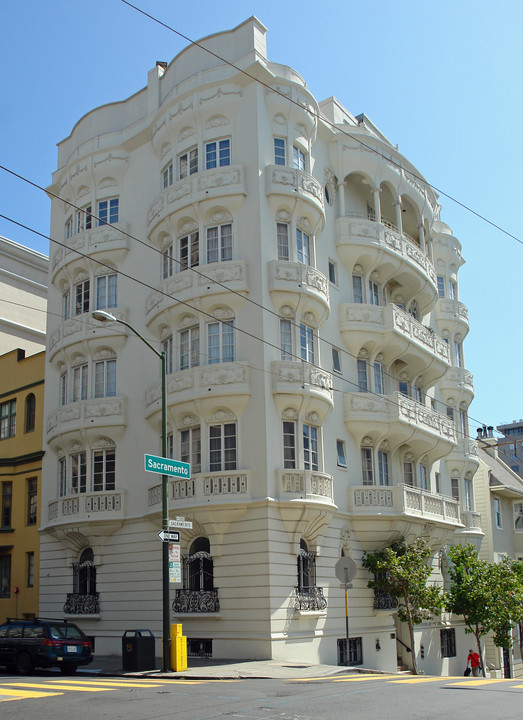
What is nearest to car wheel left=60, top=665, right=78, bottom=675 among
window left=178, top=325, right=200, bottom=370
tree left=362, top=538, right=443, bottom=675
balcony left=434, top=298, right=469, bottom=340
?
window left=178, top=325, right=200, bottom=370

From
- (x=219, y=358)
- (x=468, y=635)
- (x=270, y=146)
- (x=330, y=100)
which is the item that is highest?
(x=330, y=100)

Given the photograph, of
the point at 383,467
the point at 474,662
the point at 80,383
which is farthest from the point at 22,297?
the point at 474,662

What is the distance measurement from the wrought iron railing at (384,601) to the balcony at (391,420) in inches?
212

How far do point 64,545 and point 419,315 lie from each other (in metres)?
18.1

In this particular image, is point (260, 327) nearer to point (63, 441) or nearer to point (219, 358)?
point (219, 358)

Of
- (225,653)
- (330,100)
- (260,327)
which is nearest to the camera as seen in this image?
(225,653)

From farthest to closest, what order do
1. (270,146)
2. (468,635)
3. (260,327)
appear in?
(468,635) < (270,146) < (260,327)

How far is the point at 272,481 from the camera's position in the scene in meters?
24.6

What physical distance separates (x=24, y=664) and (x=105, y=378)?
12108 millimetres

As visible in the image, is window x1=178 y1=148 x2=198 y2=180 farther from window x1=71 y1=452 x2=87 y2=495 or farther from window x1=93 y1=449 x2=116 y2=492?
window x1=71 y1=452 x2=87 y2=495

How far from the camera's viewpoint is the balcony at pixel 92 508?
28391mm

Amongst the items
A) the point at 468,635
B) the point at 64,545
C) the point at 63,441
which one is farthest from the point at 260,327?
the point at 468,635

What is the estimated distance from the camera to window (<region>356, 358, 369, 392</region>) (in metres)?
30.5

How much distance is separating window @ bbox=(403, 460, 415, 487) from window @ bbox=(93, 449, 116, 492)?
457 inches
